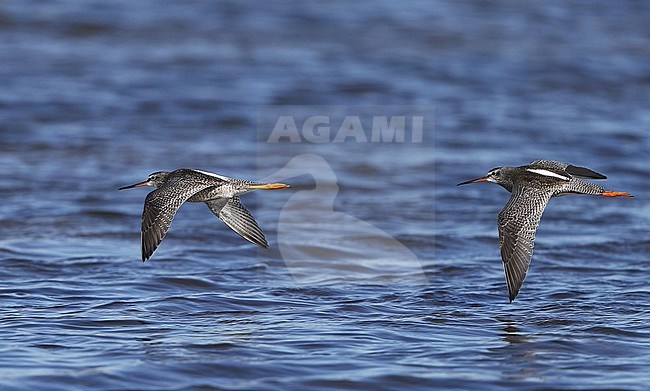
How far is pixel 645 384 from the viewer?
6.65m

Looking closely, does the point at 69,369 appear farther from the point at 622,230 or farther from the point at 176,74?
the point at 176,74

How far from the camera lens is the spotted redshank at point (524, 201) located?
8.09 metres

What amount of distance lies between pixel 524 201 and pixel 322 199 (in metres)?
4.15

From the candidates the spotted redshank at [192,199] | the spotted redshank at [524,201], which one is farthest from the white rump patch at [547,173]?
the spotted redshank at [192,199]

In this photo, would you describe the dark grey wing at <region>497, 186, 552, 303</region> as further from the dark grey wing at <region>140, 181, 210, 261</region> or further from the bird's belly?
the dark grey wing at <region>140, 181, 210, 261</region>

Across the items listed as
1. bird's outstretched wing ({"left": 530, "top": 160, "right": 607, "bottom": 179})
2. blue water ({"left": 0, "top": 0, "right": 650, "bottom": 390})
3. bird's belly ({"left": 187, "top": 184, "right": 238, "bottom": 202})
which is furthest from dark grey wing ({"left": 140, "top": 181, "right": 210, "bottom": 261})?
bird's outstretched wing ({"left": 530, "top": 160, "right": 607, "bottom": 179})

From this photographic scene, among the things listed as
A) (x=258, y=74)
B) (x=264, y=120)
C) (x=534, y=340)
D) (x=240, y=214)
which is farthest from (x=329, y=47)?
(x=534, y=340)

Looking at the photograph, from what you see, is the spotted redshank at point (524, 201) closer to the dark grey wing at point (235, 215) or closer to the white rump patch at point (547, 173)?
the white rump patch at point (547, 173)

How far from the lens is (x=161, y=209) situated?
820cm

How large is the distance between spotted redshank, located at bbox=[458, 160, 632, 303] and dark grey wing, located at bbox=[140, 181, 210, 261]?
2.16 metres

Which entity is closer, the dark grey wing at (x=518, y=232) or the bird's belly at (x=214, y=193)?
the dark grey wing at (x=518, y=232)

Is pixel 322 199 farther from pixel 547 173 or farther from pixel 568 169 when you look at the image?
pixel 547 173

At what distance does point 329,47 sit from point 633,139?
678cm

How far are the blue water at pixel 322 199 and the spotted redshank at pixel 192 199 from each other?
497 mm
